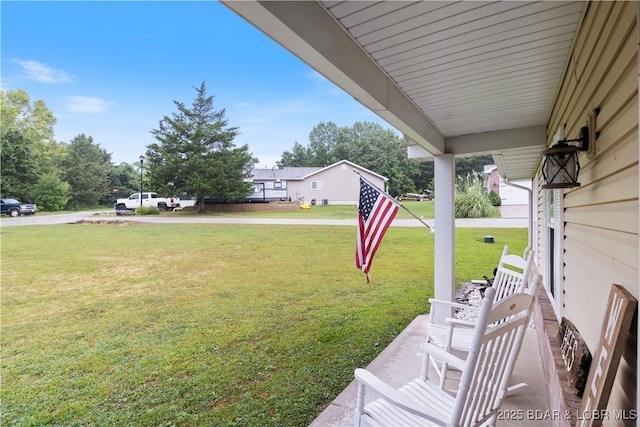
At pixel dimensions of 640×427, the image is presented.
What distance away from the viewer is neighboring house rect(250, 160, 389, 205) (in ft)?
84.0

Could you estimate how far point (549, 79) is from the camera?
217 centimetres

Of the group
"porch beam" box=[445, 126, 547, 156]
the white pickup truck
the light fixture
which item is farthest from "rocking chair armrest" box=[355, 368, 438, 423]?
the white pickup truck

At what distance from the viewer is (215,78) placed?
26781 millimetres

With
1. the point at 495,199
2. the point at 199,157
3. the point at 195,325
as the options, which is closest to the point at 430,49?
the point at 195,325

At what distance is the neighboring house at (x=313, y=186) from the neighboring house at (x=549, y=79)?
23.1 m

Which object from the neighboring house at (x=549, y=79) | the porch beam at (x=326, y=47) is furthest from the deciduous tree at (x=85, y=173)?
the neighboring house at (x=549, y=79)

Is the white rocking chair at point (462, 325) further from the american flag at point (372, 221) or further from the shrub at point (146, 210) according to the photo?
the shrub at point (146, 210)

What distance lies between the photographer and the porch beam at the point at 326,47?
1.03 m

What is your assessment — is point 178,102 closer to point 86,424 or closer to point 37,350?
point 37,350

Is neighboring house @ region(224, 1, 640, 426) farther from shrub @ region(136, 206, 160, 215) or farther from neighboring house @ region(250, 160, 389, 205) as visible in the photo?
neighboring house @ region(250, 160, 389, 205)

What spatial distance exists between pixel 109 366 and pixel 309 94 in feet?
120

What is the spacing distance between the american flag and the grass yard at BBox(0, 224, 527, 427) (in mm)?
1114

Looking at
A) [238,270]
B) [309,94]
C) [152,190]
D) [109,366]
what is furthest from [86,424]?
[309,94]

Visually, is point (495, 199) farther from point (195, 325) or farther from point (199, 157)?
point (199, 157)
